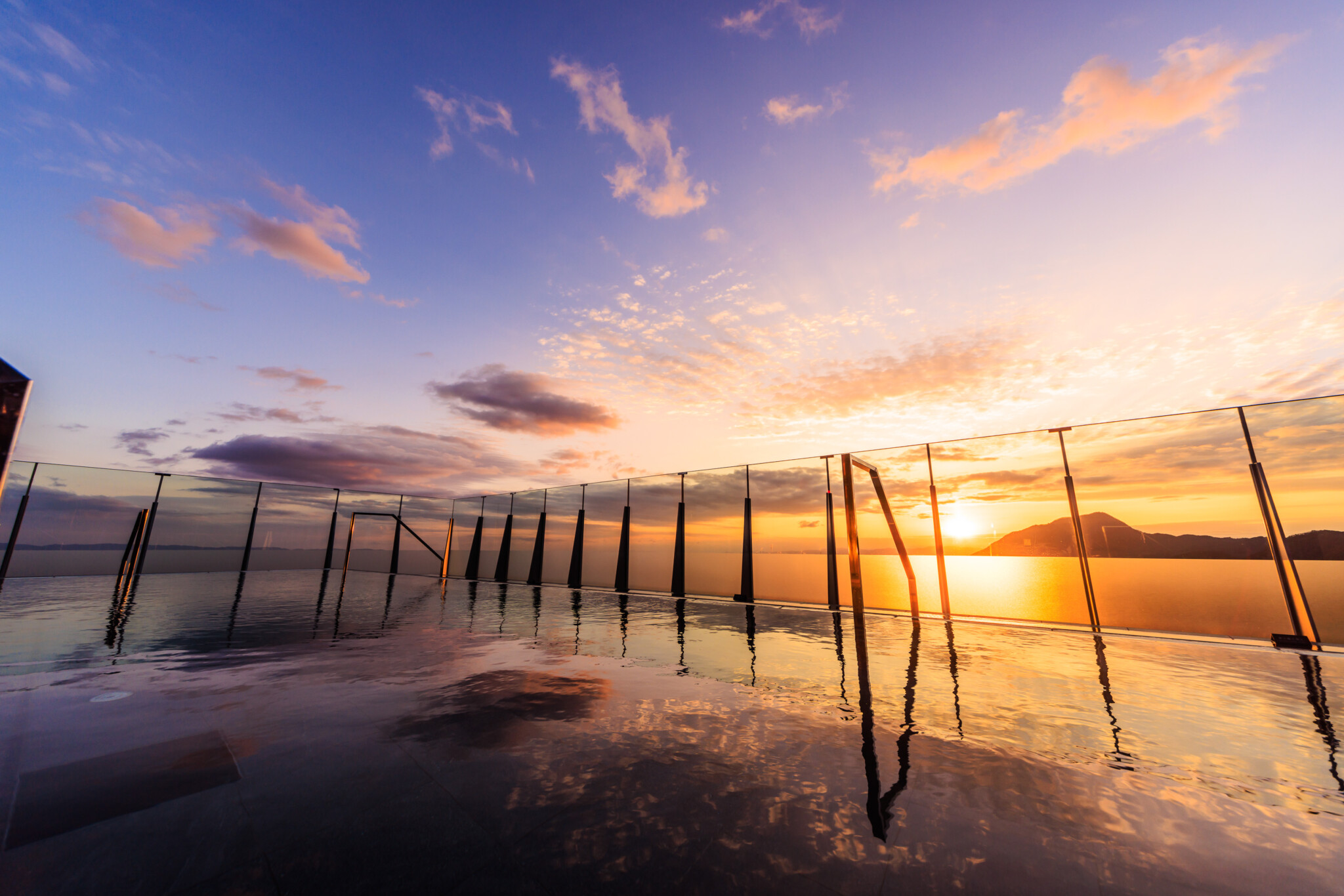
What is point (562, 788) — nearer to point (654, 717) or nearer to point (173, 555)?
point (654, 717)

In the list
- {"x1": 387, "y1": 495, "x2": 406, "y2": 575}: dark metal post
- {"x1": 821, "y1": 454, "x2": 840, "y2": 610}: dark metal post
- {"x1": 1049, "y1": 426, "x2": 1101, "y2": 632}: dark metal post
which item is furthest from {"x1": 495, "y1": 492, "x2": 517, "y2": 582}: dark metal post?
{"x1": 1049, "y1": 426, "x2": 1101, "y2": 632}: dark metal post

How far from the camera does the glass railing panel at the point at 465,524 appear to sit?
2188 cm

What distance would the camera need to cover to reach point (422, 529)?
22.5 m

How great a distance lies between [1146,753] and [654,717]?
12.4ft

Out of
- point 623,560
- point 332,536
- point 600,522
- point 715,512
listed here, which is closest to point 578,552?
point 600,522

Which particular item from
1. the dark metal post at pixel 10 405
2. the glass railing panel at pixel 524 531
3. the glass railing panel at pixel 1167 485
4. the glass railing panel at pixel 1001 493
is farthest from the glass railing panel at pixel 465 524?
the glass railing panel at pixel 1167 485

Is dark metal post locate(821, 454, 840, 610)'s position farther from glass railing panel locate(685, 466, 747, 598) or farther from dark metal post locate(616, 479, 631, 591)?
dark metal post locate(616, 479, 631, 591)

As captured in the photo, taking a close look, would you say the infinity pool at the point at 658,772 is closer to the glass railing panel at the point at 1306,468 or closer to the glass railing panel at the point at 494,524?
the glass railing panel at the point at 1306,468

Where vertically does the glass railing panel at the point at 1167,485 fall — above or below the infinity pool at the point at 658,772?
above

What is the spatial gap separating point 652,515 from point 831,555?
638 centimetres

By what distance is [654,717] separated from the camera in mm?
3916

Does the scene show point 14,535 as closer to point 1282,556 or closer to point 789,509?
point 789,509

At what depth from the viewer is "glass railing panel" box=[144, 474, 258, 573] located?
19.0m

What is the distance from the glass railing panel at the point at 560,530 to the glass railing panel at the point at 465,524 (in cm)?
544
